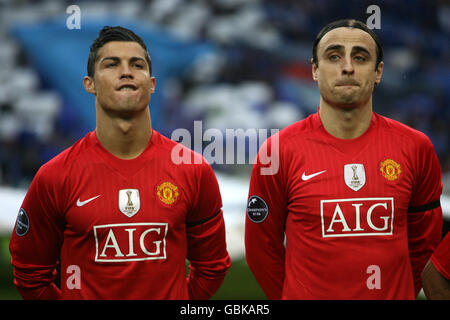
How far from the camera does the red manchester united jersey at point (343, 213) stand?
2496 millimetres

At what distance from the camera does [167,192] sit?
256 cm

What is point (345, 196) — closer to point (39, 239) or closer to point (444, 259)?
point (444, 259)

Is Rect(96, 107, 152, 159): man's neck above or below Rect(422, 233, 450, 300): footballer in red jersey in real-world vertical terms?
above

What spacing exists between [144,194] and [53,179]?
0.40 m

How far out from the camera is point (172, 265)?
252 centimetres

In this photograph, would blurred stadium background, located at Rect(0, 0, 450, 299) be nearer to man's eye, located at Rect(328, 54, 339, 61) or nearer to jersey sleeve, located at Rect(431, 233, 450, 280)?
man's eye, located at Rect(328, 54, 339, 61)

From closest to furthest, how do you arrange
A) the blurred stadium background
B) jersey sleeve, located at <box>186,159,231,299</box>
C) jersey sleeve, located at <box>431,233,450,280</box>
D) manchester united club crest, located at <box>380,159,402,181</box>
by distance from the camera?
jersey sleeve, located at <box>431,233,450,280</box>, manchester united club crest, located at <box>380,159,402,181</box>, jersey sleeve, located at <box>186,159,231,299</box>, the blurred stadium background

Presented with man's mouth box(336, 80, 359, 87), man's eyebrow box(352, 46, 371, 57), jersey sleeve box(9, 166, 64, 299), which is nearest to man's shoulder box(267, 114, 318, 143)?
man's mouth box(336, 80, 359, 87)

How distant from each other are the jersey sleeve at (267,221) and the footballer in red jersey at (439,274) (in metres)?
0.72

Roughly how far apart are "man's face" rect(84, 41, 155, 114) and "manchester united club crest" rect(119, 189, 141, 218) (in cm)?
35

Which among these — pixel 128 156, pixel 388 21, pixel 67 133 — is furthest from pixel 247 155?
pixel 128 156

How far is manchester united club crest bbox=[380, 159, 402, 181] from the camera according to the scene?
8.45 ft

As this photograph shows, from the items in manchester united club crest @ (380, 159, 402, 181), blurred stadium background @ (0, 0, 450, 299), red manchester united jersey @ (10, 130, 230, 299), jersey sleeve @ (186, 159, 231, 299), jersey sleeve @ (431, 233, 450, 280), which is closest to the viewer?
jersey sleeve @ (431, 233, 450, 280)
